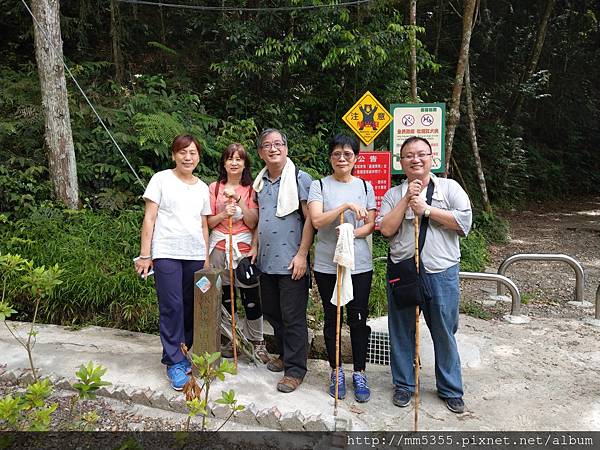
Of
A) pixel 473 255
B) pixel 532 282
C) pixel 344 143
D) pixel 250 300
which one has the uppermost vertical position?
pixel 344 143

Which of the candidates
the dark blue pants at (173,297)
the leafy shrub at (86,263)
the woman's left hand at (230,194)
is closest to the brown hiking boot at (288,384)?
the dark blue pants at (173,297)

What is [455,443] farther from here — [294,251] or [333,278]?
[294,251]

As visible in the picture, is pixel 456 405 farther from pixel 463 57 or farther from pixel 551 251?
pixel 551 251

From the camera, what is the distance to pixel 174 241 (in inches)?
126

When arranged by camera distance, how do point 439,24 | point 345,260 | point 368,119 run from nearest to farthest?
point 345,260 → point 368,119 → point 439,24

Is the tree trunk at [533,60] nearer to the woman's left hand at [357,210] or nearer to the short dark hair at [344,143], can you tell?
the short dark hair at [344,143]

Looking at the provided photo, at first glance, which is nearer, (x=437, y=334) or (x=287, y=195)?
(x=437, y=334)

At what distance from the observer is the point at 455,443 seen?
2.72m

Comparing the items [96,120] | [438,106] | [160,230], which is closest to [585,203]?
[438,106]

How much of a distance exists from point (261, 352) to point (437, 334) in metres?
1.42

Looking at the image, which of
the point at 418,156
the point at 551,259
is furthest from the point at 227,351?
the point at 551,259

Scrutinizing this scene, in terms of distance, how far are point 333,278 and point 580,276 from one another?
3.79 metres

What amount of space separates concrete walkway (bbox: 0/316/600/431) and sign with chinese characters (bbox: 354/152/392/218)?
147 centimetres

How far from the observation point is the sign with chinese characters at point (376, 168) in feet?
15.3
